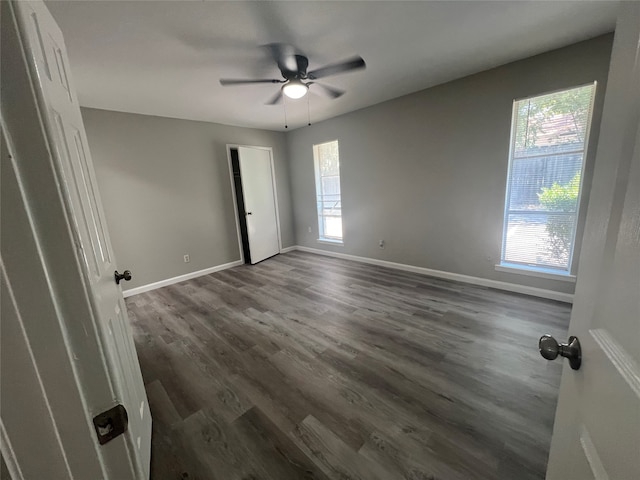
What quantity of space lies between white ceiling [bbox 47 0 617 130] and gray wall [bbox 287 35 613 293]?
220 millimetres

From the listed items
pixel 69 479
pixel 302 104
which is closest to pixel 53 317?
pixel 69 479

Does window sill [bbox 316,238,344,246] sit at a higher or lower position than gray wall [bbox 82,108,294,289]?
lower

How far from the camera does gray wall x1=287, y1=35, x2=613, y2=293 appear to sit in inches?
97.0

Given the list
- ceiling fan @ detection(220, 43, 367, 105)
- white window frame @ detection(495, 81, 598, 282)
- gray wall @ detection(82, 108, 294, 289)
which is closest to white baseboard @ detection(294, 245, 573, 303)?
white window frame @ detection(495, 81, 598, 282)

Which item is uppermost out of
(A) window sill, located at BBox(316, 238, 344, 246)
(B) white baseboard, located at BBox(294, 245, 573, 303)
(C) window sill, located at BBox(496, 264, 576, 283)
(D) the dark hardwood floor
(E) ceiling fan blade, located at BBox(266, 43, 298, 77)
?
(E) ceiling fan blade, located at BBox(266, 43, 298, 77)

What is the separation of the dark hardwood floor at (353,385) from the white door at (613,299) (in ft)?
3.01

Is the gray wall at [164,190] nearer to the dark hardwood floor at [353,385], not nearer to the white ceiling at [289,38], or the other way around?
the white ceiling at [289,38]

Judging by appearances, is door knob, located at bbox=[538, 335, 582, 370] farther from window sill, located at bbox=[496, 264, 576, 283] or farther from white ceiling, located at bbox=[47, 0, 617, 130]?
window sill, located at bbox=[496, 264, 576, 283]

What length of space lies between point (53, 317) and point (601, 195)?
1.02m

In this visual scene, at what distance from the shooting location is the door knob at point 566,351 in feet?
1.83

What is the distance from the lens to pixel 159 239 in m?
3.69

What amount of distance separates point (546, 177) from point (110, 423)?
11.8 feet

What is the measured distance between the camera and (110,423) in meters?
0.46

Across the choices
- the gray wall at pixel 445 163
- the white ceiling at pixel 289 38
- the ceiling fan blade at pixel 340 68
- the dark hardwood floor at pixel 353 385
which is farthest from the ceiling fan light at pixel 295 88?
the dark hardwood floor at pixel 353 385
